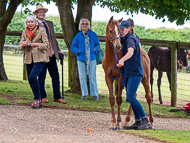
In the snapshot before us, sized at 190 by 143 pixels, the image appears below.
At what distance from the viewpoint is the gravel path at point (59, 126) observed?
4.03m

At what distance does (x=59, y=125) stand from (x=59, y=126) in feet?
0.30

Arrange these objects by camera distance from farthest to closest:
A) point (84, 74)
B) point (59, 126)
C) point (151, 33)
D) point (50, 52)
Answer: point (151, 33) → point (84, 74) → point (50, 52) → point (59, 126)

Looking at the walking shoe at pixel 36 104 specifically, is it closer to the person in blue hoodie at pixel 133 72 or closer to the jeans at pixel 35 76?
the jeans at pixel 35 76

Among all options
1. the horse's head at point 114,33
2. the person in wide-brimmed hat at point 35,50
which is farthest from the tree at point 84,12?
the horse's head at point 114,33

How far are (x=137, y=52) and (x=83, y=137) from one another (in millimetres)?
1601

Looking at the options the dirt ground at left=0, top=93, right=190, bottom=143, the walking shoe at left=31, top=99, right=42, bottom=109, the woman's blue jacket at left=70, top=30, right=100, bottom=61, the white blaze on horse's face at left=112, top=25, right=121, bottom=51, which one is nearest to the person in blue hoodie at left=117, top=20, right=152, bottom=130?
the white blaze on horse's face at left=112, top=25, right=121, bottom=51

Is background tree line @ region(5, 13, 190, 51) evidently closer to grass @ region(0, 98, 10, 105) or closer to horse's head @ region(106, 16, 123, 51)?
grass @ region(0, 98, 10, 105)

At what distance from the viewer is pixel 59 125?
201 inches

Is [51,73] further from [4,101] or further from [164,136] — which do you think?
[164,136]

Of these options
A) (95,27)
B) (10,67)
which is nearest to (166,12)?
(10,67)

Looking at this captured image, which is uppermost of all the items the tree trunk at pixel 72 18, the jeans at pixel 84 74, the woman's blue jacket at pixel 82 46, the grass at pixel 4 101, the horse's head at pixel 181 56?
the tree trunk at pixel 72 18

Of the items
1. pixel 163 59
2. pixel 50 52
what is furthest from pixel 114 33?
pixel 163 59

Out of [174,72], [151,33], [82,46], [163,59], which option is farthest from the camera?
[151,33]

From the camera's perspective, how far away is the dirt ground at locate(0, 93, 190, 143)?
4.04m
